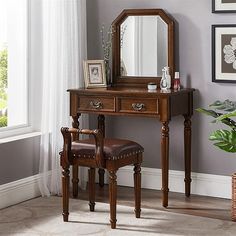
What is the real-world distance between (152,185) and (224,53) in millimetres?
1277

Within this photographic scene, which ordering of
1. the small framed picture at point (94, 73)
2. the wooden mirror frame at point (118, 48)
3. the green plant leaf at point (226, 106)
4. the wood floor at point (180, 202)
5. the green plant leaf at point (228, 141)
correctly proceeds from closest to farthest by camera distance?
the green plant leaf at point (228, 141)
the green plant leaf at point (226, 106)
the wood floor at point (180, 202)
the wooden mirror frame at point (118, 48)
the small framed picture at point (94, 73)

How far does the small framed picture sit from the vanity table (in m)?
0.12

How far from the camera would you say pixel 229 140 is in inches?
172

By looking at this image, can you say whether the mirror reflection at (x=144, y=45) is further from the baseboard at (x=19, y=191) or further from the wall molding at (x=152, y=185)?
the baseboard at (x=19, y=191)

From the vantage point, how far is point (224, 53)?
4918 millimetres

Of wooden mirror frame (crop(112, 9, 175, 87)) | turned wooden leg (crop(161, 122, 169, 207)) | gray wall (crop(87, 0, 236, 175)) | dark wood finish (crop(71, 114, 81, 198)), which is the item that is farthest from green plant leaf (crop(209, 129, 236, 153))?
dark wood finish (crop(71, 114, 81, 198))

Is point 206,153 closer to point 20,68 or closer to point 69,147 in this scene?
point 69,147

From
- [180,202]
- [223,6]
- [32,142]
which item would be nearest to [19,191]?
[32,142]

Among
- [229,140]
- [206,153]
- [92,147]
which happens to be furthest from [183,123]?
[92,147]

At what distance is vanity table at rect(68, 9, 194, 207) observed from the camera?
4.73 meters

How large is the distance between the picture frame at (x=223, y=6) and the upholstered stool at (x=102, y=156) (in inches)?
51.7

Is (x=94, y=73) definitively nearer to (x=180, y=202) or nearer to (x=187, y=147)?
(x=187, y=147)

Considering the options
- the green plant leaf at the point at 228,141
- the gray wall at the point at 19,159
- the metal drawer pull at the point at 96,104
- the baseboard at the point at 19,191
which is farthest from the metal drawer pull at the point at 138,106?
the baseboard at the point at 19,191

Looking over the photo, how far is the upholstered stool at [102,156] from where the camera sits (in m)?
4.17
